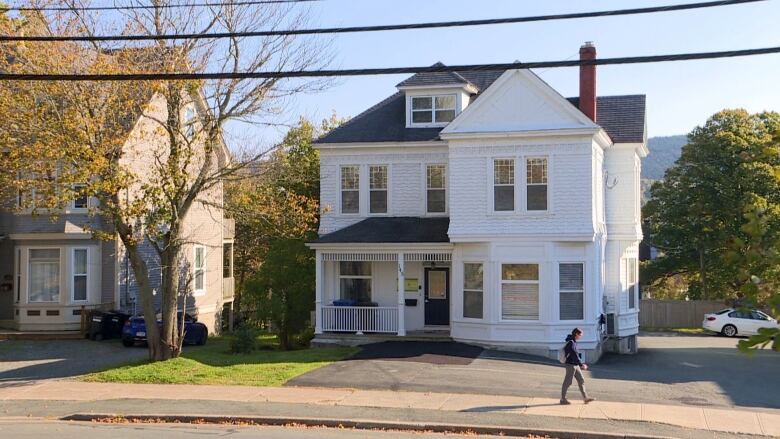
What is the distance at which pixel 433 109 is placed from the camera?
27719 mm

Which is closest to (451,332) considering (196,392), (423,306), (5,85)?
(423,306)

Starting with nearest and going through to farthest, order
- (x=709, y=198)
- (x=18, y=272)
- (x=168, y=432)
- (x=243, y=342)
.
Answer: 1. (x=168, y=432)
2. (x=243, y=342)
3. (x=18, y=272)
4. (x=709, y=198)

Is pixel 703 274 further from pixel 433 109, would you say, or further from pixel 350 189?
pixel 350 189

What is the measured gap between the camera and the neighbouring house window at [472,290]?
25.0 metres

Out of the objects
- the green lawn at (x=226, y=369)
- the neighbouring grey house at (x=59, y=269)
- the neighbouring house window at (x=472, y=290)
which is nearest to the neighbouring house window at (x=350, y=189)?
the neighbouring grey house at (x=59, y=269)

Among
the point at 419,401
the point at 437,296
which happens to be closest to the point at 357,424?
the point at 419,401

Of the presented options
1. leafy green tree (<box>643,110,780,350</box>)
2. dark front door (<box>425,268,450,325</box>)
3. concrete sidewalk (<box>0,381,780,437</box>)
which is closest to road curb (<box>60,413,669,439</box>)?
concrete sidewalk (<box>0,381,780,437</box>)

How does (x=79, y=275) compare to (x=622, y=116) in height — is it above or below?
below

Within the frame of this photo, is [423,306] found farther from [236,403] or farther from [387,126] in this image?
[236,403]

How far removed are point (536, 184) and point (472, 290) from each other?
3780mm

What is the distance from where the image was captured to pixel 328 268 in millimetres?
27766

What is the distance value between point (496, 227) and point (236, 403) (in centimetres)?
1055

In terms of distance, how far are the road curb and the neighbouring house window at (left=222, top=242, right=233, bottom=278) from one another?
75.8 ft

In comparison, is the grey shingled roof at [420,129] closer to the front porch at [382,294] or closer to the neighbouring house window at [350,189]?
the neighbouring house window at [350,189]
